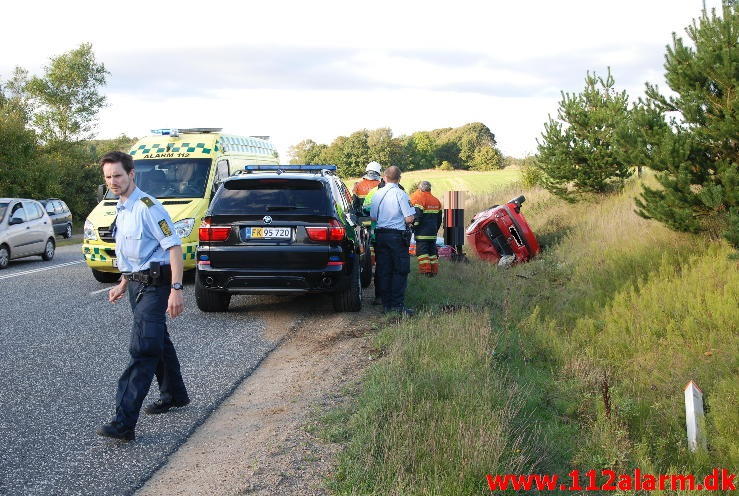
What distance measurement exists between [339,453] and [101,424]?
195 centimetres

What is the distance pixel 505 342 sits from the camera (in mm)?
8359

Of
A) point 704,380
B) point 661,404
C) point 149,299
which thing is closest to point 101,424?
point 149,299

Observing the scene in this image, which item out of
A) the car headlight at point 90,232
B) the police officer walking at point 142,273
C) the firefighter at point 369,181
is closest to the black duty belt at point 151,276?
the police officer walking at point 142,273

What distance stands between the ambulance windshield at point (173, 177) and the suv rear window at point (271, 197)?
413cm

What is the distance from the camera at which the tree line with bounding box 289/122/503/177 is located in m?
99.8

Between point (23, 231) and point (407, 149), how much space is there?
8741 centimetres

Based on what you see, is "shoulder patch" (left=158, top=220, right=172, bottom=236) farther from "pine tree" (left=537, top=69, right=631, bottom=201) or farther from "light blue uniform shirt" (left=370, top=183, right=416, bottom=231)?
"pine tree" (left=537, top=69, right=631, bottom=201)

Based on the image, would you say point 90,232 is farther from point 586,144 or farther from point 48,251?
point 586,144

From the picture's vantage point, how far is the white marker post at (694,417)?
5.71 metres

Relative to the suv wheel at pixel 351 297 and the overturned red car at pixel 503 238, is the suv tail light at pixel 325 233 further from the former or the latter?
the overturned red car at pixel 503 238

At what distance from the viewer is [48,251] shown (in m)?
19.2

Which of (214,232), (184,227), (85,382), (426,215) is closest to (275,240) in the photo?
(214,232)

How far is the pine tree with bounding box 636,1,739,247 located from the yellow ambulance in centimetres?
754

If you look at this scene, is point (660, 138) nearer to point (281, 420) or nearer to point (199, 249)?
point (199, 249)
